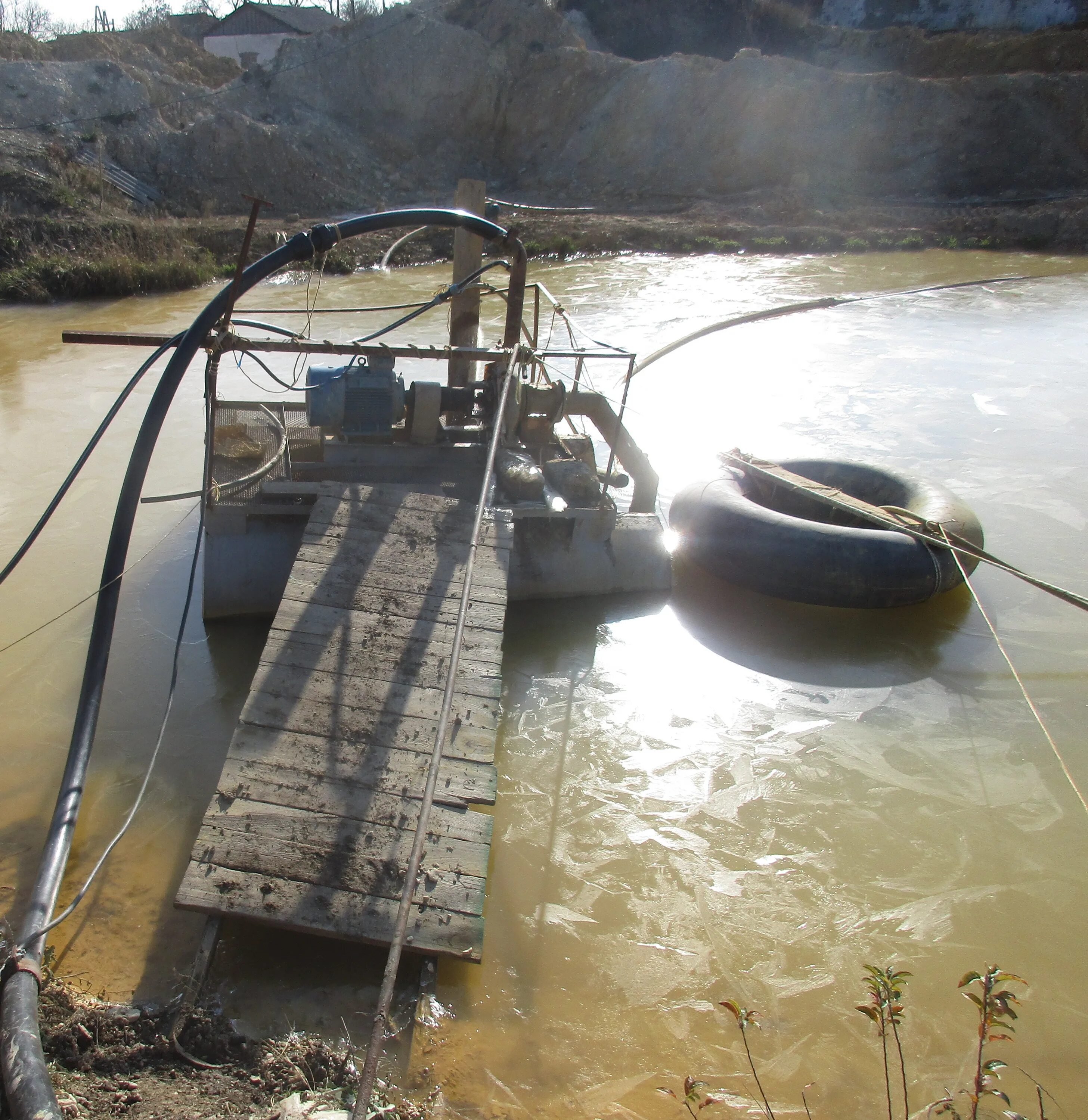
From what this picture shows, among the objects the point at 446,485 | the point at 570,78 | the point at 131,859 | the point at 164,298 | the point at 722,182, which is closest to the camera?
the point at 131,859

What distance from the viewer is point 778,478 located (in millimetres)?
7070

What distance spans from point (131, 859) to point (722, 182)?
30596 mm

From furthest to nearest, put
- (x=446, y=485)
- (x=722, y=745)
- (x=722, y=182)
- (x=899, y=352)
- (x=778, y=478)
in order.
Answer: (x=722, y=182), (x=899, y=352), (x=778, y=478), (x=446, y=485), (x=722, y=745)

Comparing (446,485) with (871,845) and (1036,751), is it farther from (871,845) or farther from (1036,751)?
(1036,751)

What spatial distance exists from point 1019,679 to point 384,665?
4.29 m

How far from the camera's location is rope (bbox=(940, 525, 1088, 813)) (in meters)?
4.95

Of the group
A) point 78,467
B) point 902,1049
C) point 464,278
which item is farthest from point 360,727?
point 464,278

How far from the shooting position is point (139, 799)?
4.00 metres

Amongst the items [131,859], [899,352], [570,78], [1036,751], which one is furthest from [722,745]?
[570,78]

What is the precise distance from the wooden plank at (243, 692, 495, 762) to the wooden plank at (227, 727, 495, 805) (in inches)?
1.1

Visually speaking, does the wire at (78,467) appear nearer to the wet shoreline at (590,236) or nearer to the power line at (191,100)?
the wet shoreline at (590,236)

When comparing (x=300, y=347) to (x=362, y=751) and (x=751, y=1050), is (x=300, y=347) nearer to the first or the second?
(x=362, y=751)

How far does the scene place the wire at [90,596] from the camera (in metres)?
5.79

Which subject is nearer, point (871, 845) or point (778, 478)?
point (871, 845)
